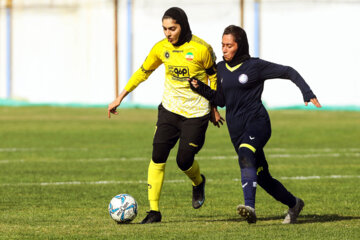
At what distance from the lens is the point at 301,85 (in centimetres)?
939

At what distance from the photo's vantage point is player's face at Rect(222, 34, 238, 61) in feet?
31.2

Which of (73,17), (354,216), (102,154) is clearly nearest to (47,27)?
(73,17)

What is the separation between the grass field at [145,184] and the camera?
9242mm

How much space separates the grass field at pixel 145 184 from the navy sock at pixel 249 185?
0.30 m

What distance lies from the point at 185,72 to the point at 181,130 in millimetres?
684

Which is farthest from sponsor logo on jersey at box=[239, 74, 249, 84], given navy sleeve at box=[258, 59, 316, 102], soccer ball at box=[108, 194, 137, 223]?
soccer ball at box=[108, 194, 137, 223]

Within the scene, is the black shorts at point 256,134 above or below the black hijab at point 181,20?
below

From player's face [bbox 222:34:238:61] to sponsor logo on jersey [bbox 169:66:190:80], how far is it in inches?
27.1

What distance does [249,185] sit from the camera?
9.31 meters

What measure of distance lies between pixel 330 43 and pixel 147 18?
843 cm

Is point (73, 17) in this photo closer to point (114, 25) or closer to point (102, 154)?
point (114, 25)

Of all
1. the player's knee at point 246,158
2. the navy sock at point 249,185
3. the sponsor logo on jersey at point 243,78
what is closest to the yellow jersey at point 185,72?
the sponsor logo on jersey at point 243,78

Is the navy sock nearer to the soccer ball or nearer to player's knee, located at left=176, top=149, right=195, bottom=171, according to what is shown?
player's knee, located at left=176, top=149, right=195, bottom=171

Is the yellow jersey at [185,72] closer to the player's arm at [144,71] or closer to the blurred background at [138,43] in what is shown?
the player's arm at [144,71]
